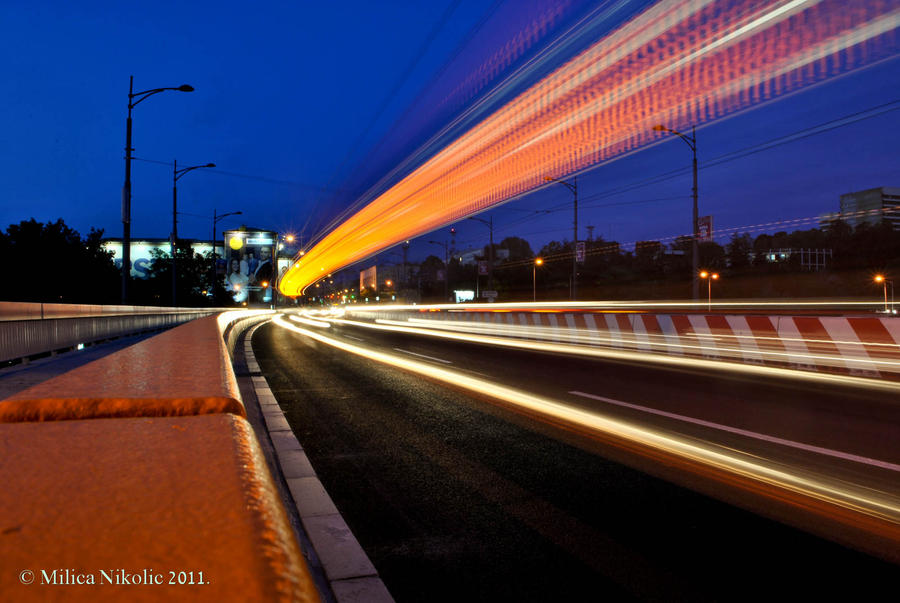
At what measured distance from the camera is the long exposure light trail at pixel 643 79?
13461mm

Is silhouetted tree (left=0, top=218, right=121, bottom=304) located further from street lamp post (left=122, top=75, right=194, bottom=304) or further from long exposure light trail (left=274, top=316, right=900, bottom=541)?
long exposure light trail (left=274, top=316, right=900, bottom=541)

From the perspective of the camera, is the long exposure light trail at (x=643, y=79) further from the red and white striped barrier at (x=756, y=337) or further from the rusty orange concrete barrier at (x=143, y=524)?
the rusty orange concrete barrier at (x=143, y=524)

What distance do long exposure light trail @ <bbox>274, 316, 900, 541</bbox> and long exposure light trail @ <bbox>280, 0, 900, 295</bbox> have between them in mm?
10289

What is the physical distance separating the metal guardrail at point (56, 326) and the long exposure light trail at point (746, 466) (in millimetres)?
10657

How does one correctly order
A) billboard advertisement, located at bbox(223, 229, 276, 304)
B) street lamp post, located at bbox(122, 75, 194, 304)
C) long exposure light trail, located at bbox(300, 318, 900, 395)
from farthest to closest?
billboard advertisement, located at bbox(223, 229, 276, 304) → street lamp post, located at bbox(122, 75, 194, 304) → long exposure light trail, located at bbox(300, 318, 900, 395)

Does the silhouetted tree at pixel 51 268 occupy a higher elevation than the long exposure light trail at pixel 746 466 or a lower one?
higher

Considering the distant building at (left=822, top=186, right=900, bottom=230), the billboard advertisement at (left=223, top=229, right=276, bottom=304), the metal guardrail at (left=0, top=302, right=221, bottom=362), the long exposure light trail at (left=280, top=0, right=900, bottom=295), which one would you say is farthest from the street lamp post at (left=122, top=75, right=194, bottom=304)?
the billboard advertisement at (left=223, top=229, right=276, bottom=304)

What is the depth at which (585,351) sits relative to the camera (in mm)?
18016

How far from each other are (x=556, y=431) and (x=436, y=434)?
161cm

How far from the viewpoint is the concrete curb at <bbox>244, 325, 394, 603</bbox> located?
354cm

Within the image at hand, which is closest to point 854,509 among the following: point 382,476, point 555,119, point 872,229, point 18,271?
point 382,476

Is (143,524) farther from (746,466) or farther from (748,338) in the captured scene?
(748,338)

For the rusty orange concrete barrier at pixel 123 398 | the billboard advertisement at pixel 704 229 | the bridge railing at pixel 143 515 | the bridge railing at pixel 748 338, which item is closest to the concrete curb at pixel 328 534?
the rusty orange concrete barrier at pixel 123 398

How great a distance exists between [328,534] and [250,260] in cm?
13641
